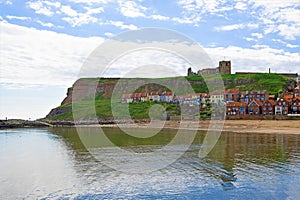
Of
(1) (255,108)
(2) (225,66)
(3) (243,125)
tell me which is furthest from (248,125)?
(2) (225,66)

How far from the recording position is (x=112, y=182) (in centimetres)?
2231

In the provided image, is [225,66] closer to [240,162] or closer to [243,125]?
[243,125]

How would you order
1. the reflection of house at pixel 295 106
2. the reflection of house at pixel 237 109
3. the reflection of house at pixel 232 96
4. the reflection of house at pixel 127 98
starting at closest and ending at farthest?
1. the reflection of house at pixel 295 106
2. the reflection of house at pixel 237 109
3. the reflection of house at pixel 232 96
4. the reflection of house at pixel 127 98

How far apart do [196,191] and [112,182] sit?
19.3 ft

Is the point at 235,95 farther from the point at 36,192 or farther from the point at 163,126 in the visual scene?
the point at 36,192

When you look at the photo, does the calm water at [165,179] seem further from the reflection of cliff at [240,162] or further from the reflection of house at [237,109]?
the reflection of house at [237,109]

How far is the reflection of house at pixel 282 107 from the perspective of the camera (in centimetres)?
8438

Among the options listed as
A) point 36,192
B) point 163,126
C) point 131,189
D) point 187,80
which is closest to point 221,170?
point 131,189

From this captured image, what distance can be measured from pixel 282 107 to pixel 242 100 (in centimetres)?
2297

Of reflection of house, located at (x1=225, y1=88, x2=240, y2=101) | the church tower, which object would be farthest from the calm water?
the church tower

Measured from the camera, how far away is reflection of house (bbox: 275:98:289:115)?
84.4 m

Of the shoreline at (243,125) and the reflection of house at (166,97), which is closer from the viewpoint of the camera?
the shoreline at (243,125)

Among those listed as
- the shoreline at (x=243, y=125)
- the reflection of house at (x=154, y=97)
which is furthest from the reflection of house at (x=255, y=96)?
the reflection of house at (x=154, y=97)

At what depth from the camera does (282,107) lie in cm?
8494
